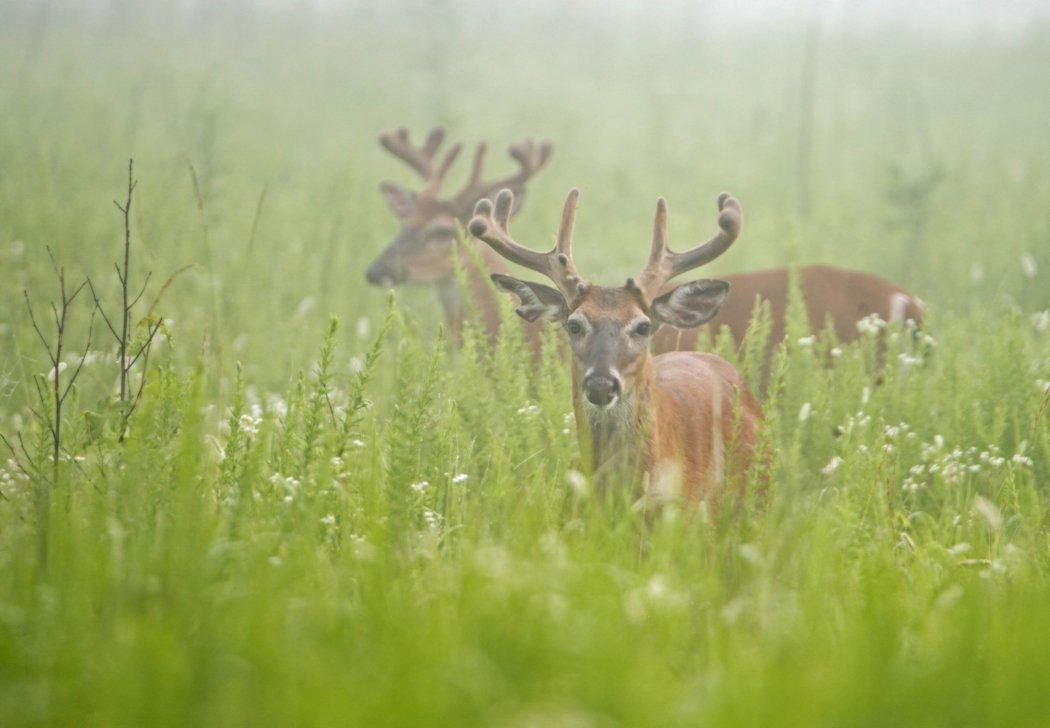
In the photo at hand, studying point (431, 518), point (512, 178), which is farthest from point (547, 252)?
point (512, 178)

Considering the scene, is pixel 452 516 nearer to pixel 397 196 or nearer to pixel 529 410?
pixel 529 410

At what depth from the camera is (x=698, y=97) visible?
66.3 ft

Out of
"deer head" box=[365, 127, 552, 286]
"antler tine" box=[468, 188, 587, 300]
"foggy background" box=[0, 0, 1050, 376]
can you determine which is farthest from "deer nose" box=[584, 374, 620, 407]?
"deer head" box=[365, 127, 552, 286]

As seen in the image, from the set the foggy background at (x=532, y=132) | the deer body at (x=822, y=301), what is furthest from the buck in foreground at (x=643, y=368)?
the deer body at (x=822, y=301)

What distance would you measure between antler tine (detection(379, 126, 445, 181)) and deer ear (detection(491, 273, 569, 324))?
4.92 metres

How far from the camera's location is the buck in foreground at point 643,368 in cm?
403

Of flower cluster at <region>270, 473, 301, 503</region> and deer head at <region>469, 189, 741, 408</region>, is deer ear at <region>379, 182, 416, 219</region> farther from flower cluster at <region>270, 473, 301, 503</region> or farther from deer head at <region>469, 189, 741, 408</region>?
flower cluster at <region>270, 473, 301, 503</region>

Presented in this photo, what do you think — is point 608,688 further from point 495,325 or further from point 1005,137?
point 1005,137

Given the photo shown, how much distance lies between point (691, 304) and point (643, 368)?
390 millimetres

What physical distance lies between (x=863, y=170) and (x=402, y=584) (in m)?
12.7

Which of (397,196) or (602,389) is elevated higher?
(397,196)

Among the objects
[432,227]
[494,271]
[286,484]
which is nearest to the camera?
[286,484]

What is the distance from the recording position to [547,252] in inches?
181

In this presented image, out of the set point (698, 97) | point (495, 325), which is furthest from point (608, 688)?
point (698, 97)
